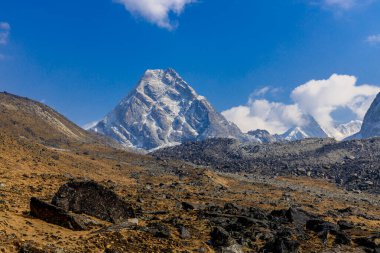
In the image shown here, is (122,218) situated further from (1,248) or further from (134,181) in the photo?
(134,181)

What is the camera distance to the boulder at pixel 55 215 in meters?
21.6

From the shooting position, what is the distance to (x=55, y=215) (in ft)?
72.1

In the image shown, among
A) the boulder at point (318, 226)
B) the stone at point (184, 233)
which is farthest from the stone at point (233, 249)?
the boulder at point (318, 226)

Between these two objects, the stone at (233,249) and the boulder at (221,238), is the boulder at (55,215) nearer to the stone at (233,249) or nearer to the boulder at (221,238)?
the boulder at (221,238)

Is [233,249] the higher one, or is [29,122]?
[29,122]

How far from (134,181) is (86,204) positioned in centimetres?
4535

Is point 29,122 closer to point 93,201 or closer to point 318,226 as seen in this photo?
point 93,201

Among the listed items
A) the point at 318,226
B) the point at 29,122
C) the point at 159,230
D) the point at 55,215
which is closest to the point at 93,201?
the point at 55,215

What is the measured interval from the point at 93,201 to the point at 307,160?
143399 millimetres

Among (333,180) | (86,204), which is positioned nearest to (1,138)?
(86,204)

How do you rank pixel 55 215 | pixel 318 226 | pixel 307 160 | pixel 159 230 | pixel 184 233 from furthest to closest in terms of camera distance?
pixel 307 160, pixel 318 226, pixel 184 233, pixel 159 230, pixel 55 215

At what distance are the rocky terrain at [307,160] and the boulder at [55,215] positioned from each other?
8756cm

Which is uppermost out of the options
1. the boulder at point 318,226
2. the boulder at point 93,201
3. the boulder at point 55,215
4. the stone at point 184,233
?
→ the boulder at point 318,226

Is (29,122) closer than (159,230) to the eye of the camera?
No
